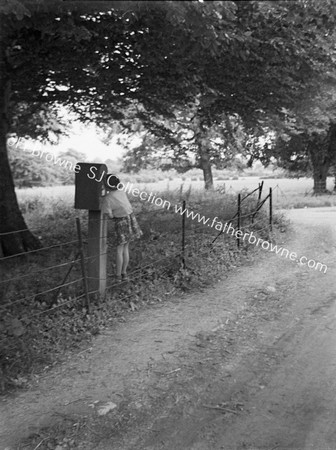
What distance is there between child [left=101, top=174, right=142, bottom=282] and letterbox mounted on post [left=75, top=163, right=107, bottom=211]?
0.28 m

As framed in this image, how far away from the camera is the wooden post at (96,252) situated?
6723 millimetres

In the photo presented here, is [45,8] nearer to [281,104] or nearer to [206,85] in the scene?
[206,85]

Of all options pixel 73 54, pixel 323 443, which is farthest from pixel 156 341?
pixel 73 54

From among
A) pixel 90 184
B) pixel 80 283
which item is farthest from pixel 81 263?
pixel 90 184

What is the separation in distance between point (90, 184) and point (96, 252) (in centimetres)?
100

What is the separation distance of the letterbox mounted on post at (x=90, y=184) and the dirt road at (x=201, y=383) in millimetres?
1768

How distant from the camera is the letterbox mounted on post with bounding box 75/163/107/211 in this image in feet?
21.4

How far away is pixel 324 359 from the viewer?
521 cm

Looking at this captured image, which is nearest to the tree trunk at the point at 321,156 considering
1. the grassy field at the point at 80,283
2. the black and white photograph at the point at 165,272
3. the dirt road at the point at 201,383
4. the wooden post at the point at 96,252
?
the black and white photograph at the point at 165,272

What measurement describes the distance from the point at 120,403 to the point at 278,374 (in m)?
1.71

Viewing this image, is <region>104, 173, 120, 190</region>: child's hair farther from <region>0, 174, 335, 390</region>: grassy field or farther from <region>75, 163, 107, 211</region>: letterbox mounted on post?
<region>0, 174, 335, 390</region>: grassy field

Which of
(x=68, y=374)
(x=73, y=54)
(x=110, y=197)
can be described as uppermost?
(x=73, y=54)

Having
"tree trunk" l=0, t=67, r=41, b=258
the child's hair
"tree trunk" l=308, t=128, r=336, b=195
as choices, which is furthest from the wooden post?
"tree trunk" l=308, t=128, r=336, b=195

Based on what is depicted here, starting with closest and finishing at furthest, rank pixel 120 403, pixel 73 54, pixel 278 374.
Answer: pixel 120 403 < pixel 278 374 < pixel 73 54
